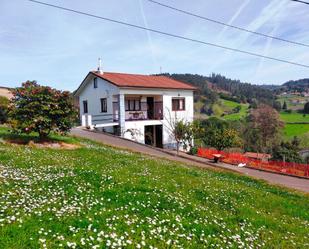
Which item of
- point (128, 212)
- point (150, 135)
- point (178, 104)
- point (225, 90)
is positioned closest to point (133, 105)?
point (150, 135)

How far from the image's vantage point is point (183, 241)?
21.8ft

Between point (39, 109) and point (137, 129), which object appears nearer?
point (39, 109)

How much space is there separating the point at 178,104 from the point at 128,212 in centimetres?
3422

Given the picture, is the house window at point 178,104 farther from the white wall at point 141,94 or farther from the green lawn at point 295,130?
the green lawn at point 295,130

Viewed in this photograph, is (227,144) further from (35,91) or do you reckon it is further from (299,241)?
(299,241)

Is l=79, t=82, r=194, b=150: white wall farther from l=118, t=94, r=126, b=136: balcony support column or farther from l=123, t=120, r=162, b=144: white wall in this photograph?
l=118, t=94, r=126, b=136: balcony support column

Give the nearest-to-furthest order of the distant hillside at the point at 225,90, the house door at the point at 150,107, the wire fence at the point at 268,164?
the wire fence at the point at 268,164 < the house door at the point at 150,107 < the distant hillside at the point at 225,90

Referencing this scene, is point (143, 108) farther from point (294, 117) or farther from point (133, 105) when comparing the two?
point (294, 117)

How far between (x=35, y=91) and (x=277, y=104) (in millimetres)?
116280

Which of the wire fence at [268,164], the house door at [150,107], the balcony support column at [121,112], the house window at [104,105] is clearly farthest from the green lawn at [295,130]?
the balcony support column at [121,112]

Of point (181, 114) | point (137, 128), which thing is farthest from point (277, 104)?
point (137, 128)

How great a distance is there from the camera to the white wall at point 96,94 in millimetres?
35750

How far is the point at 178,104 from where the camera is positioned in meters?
41.3

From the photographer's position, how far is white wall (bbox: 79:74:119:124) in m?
35.8
